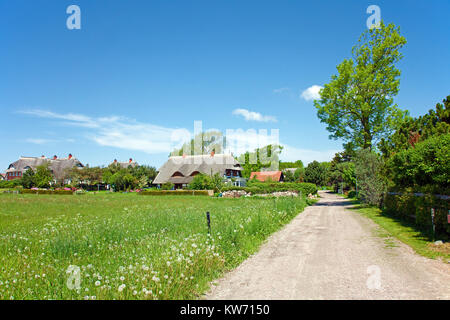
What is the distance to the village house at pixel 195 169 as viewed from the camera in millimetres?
58688

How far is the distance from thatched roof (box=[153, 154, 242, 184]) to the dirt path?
159 feet

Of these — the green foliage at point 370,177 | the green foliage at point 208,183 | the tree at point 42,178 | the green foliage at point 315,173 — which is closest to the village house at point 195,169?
the green foliage at point 208,183

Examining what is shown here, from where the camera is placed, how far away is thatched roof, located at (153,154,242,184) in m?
59.1

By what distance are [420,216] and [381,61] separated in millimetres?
19767

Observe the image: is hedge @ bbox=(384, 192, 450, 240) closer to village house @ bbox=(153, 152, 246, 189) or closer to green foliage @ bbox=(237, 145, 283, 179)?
village house @ bbox=(153, 152, 246, 189)

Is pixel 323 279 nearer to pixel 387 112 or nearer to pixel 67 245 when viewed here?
pixel 67 245

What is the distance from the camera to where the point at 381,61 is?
Answer: 27.0 m

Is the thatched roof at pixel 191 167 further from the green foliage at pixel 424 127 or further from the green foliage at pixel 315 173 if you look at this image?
the green foliage at pixel 424 127

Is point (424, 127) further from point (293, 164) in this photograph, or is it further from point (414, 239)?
point (293, 164)

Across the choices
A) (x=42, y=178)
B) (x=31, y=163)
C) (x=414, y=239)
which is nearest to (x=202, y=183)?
(x=414, y=239)

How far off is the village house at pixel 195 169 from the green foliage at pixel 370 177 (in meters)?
32.7

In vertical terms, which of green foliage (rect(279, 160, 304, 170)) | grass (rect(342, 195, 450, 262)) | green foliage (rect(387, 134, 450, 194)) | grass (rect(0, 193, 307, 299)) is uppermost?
green foliage (rect(279, 160, 304, 170))

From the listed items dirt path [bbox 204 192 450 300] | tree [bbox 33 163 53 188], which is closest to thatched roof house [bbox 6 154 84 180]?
tree [bbox 33 163 53 188]
